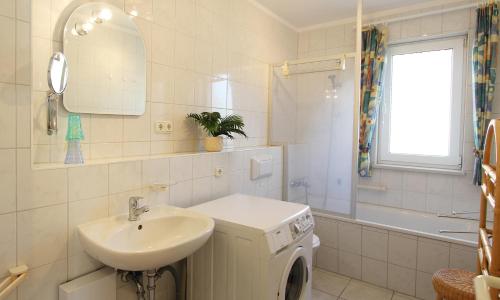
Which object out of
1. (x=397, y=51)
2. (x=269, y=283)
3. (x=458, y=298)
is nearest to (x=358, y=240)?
(x=458, y=298)

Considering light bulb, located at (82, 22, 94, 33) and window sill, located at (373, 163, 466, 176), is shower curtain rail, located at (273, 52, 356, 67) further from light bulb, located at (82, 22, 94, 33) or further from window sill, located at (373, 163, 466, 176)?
light bulb, located at (82, 22, 94, 33)

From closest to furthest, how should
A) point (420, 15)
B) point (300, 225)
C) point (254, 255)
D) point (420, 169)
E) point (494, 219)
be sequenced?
1. point (494, 219)
2. point (254, 255)
3. point (300, 225)
4. point (420, 15)
5. point (420, 169)

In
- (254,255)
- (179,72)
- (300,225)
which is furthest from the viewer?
(179,72)

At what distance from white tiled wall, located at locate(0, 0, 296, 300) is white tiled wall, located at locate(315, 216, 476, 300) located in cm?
68

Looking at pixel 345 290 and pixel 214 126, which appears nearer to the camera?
pixel 214 126

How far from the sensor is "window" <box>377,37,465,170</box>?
9.30 feet

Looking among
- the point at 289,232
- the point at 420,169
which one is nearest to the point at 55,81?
the point at 289,232

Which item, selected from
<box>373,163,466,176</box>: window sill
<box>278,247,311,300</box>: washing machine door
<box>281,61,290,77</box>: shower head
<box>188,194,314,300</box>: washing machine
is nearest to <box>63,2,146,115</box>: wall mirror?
<box>188,194,314,300</box>: washing machine

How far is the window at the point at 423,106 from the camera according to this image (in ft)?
9.30

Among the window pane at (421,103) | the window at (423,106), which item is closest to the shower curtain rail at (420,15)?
the window at (423,106)

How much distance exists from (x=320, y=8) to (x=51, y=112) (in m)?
2.62

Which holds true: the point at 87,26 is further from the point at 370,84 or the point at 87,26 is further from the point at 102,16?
the point at 370,84

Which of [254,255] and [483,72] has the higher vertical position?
[483,72]

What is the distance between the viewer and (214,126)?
83.7 inches
